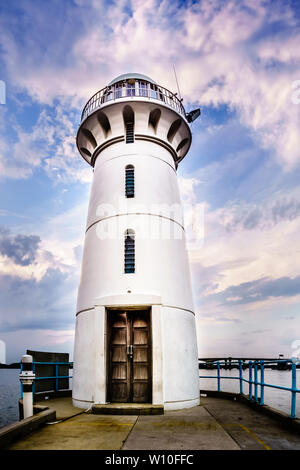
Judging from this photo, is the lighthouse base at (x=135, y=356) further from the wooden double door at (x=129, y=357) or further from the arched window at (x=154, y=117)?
the arched window at (x=154, y=117)

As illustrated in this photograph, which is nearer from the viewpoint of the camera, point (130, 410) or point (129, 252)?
point (130, 410)

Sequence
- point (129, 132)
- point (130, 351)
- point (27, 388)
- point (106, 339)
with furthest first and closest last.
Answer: point (129, 132)
point (130, 351)
point (106, 339)
point (27, 388)

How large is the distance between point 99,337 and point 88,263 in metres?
2.60

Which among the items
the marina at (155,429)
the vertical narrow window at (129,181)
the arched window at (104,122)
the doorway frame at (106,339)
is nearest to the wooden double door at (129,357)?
the doorway frame at (106,339)

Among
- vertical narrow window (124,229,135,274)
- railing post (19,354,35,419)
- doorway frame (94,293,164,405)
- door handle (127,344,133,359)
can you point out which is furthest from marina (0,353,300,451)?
vertical narrow window (124,229,135,274)

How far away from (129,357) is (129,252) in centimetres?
310

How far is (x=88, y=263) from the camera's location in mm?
11266

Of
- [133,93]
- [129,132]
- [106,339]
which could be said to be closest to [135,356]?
[106,339]

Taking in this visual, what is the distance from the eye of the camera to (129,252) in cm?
1065

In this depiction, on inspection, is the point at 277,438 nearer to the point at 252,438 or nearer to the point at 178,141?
the point at 252,438

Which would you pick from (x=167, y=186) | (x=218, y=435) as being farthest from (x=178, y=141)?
(x=218, y=435)

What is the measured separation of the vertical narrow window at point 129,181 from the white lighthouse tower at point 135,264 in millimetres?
34

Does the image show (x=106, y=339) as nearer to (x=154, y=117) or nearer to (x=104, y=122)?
(x=104, y=122)

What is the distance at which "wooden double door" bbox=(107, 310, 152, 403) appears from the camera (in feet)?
31.9
